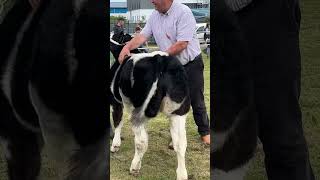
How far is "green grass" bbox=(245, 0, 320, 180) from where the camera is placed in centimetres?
315

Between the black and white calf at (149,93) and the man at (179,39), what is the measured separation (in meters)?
0.05

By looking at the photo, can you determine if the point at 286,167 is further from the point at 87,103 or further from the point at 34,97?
the point at 34,97

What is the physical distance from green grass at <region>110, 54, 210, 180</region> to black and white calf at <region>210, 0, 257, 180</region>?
0.14 m

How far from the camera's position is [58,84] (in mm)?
3162

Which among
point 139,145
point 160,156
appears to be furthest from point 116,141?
point 160,156

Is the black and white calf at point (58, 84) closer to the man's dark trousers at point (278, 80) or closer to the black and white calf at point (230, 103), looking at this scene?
the black and white calf at point (230, 103)

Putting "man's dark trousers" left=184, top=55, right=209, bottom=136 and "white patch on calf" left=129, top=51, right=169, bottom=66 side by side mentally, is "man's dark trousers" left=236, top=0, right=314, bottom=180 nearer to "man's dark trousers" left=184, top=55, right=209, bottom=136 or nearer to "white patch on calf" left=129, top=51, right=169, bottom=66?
"man's dark trousers" left=184, top=55, right=209, bottom=136

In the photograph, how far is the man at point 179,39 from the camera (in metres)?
3.19

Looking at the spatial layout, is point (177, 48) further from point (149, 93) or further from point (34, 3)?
point (34, 3)

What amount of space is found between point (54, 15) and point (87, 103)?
1.90 ft

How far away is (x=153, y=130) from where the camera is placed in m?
3.42

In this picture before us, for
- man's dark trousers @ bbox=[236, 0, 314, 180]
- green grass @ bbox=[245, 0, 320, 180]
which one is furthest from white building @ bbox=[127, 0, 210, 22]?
green grass @ bbox=[245, 0, 320, 180]

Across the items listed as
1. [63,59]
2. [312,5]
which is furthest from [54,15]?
[312,5]

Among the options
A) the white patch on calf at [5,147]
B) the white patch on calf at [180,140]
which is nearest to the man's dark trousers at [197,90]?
the white patch on calf at [180,140]
